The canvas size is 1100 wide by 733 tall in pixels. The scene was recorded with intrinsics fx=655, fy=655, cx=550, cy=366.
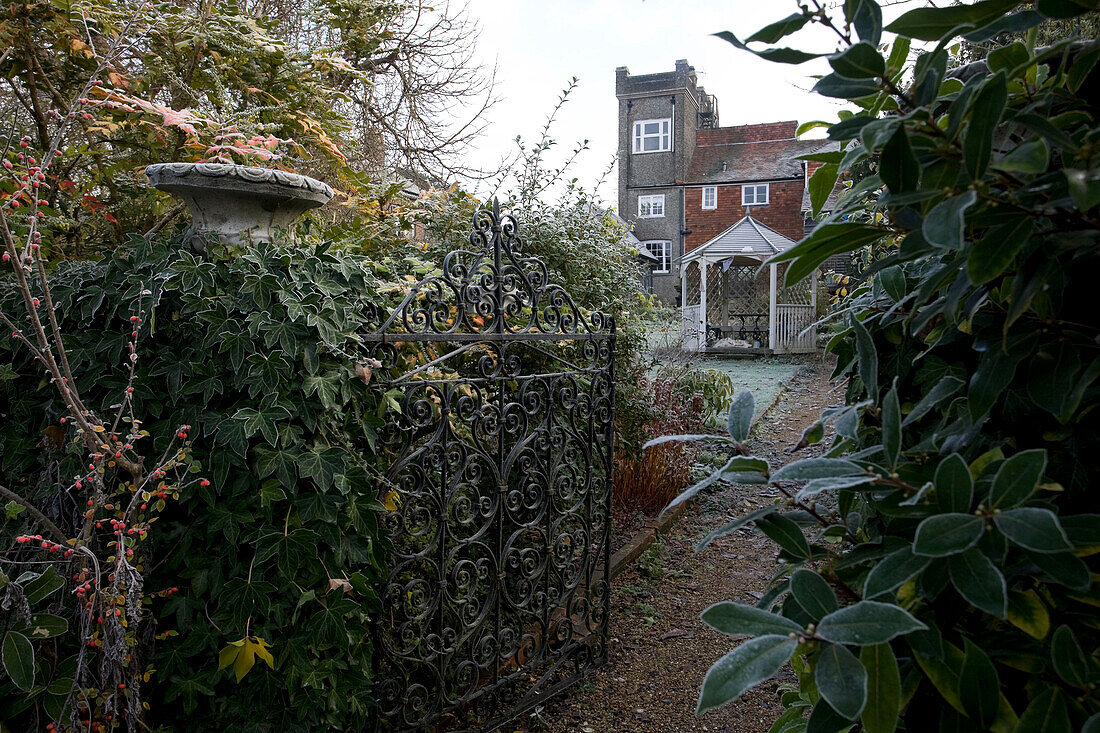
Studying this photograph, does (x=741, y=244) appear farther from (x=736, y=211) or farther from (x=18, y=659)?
(x=18, y=659)

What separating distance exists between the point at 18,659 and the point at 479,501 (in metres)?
1.55

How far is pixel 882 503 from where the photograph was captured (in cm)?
68

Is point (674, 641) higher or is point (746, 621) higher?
point (746, 621)

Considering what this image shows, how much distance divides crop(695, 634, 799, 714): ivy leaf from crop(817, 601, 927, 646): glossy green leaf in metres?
0.03

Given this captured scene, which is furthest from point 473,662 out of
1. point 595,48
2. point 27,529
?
point 595,48

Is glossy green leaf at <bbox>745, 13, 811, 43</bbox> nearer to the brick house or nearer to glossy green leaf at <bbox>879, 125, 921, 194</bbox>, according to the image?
glossy green leaf at <bbox>879, 125, 921, 194</bbox>

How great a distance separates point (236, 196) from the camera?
196 cm

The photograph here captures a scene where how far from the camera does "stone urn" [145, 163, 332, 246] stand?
185cm

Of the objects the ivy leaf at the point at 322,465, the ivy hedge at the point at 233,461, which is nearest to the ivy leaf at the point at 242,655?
the ivy hedge at the point at 233,461

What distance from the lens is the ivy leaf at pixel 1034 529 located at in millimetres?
500

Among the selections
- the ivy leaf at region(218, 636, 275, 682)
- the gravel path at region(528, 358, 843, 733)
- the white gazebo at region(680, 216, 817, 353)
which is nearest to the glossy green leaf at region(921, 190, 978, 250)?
the ivy leaf at region(218, 636, 275, 682)

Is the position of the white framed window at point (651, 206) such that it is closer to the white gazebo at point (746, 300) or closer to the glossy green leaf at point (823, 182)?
the white gazebo at point (746, 300)

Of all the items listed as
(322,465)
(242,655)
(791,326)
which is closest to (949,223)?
(322,465)

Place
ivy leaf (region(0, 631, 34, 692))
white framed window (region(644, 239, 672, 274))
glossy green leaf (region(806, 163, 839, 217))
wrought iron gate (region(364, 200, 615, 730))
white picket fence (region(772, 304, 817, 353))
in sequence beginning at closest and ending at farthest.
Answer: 1. glossy green leaf (region(806, 163, 839, 217))
2. ivy leaf (region(0, 631, 34, 692))
3. wrought iron gate (region(364, 200, 615, 730))
4. white picket fence (region(772, 304, 817, 353))
5. white framed window (region(644, 239, 672, 274))
